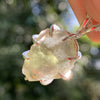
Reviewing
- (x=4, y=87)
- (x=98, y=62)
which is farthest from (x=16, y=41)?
(x=98, y=62)

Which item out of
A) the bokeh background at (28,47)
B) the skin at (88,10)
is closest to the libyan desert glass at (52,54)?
the skin at (88,10)

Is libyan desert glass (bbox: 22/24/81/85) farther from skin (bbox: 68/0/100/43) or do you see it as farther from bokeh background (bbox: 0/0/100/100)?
bokeh background (bbox: 0/0/100/100)

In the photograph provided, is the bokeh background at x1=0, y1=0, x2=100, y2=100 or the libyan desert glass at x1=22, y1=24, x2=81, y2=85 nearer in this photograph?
the libyan desert glass at x1=22, y1=24, x2=81, y2=85

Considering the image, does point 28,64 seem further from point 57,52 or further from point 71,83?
point 71,83

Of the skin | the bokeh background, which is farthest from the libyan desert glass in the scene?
the bokeh background

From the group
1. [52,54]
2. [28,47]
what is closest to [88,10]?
[52,54]

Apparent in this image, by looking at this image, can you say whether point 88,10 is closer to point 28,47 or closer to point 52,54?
point 52,54

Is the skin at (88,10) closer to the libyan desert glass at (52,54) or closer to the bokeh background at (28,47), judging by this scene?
the libyan desert glass at (52,54)

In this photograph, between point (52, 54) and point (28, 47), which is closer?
point (52, 54)
